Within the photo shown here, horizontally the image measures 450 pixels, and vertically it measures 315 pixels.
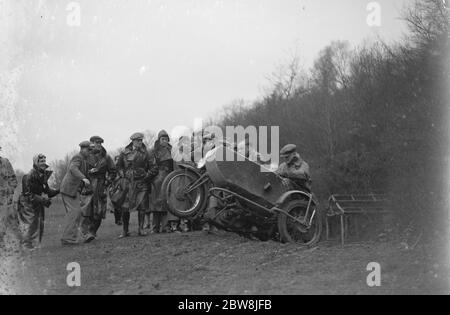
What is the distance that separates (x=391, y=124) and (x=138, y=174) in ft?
21.3

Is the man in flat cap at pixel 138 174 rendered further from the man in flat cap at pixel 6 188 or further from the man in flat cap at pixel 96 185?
the man in flat cap at pixel 6 188

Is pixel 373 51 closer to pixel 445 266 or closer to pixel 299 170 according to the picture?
pixel 299 170

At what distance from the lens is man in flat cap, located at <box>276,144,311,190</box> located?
36.1ft

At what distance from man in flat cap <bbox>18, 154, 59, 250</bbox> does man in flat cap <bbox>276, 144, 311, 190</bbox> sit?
190 inches

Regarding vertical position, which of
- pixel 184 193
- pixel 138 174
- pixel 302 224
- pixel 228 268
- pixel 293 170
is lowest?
pixel 228 268

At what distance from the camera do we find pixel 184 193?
36.6 ft

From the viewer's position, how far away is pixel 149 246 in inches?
425

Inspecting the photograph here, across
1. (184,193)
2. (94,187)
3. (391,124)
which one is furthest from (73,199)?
(391,124)

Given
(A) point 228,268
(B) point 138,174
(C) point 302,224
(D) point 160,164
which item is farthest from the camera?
(D) point 160,164

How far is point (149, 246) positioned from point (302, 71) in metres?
25.6

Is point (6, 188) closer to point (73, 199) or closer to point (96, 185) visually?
point (73, 199)

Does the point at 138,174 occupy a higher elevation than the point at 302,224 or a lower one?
higher

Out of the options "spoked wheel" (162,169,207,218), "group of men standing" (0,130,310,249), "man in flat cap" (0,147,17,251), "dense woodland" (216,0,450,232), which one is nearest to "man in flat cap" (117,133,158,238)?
"group of men standing" (0,130,310,249)
